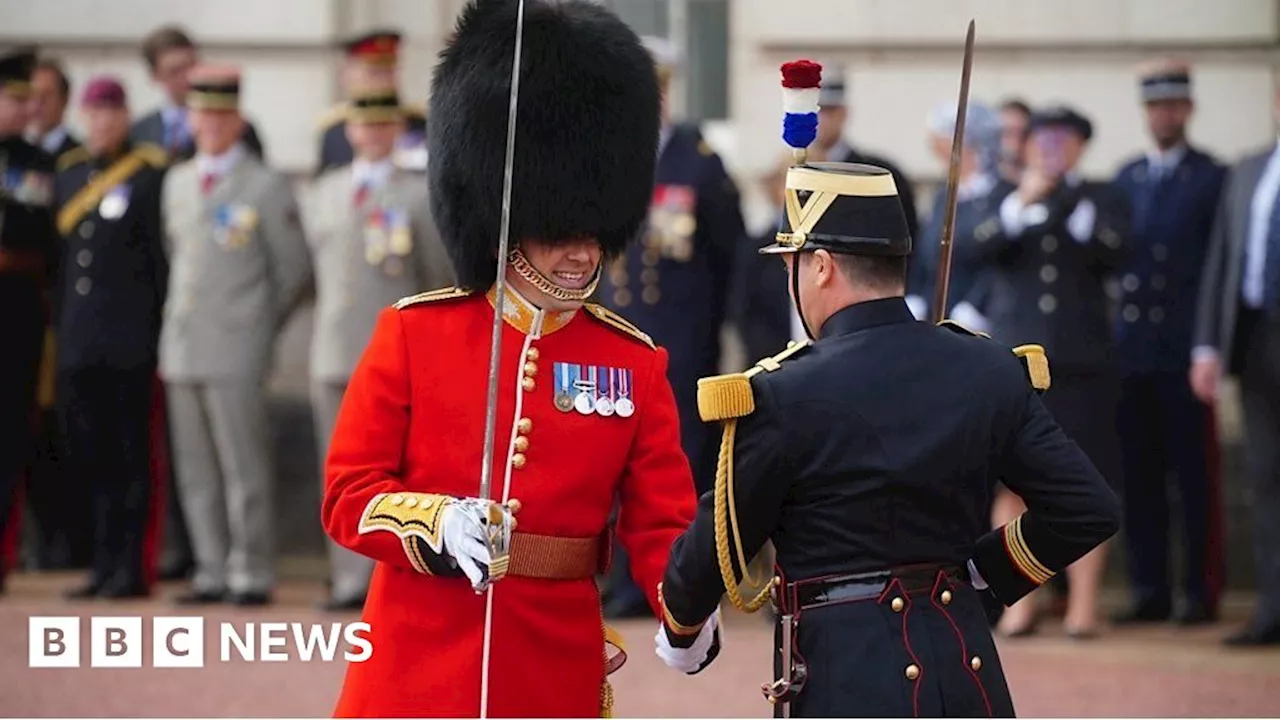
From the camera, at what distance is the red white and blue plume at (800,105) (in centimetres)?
400

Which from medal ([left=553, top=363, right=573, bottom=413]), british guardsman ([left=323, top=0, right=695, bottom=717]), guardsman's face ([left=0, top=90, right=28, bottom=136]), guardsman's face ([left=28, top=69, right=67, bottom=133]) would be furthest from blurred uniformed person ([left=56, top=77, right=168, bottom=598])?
medal ([left=553, top=363, right=573, bottom=413])

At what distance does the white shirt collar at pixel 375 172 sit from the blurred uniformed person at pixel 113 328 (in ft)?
3.01

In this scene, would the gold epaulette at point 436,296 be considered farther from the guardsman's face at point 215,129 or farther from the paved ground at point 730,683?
the guardsman's face at point 215,129

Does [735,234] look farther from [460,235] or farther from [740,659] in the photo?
[460,235]

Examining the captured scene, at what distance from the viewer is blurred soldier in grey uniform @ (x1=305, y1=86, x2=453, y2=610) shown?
873cm

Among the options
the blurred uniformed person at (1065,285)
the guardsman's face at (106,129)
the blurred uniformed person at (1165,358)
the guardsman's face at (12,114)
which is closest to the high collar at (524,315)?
the blurred uniformed person at (1065,285)

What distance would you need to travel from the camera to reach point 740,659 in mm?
7887

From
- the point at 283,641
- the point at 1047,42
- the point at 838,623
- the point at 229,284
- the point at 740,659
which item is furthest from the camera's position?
the point at 1047,42

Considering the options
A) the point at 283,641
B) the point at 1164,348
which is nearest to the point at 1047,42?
the point at 1164,348

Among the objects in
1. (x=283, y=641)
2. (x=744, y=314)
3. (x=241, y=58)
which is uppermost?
(x=241, y=58)

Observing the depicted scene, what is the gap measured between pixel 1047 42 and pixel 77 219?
380cm

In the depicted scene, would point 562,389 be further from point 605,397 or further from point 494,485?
point 494,485

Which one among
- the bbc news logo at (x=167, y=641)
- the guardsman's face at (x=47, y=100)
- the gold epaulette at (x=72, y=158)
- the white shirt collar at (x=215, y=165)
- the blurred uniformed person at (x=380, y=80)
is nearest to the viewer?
the bbc news logo at (x=167, y=641)

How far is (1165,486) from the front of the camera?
8.78m
